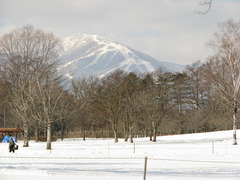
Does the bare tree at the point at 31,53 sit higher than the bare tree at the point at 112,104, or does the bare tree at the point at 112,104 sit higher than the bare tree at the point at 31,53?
the bare tree at the point at 31,53

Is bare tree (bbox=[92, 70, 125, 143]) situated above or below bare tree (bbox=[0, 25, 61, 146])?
below

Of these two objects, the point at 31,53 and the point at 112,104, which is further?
the point at 112,104

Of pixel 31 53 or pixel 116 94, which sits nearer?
pixel 31 53

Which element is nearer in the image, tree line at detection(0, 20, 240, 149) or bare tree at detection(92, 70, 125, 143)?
tree line at detection(0, 20, 240, 149)

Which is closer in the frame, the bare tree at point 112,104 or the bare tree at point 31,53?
the bare tree at point 31,53

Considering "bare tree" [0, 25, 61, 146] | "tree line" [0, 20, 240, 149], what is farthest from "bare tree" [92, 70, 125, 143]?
"bare tree" [0, 25, 61, 146]

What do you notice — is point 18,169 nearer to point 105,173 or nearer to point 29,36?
point 105,173

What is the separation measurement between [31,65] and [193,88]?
47.4 metres

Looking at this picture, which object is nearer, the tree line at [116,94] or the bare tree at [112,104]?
the tree line at [116,94]

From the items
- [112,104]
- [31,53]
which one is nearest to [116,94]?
[112,104]

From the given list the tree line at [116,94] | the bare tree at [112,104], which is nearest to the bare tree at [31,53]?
the tree line at [116,94]

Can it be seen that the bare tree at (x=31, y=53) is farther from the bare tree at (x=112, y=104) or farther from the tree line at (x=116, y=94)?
the bare tree at (x=112, y=104)

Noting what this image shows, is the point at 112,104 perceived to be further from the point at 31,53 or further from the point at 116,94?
the point at 31,53

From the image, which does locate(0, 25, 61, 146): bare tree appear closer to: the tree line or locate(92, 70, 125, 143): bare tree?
the tree line
